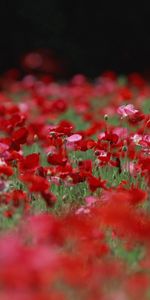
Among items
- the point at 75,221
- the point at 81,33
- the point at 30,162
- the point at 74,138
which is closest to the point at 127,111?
the point at 74,138

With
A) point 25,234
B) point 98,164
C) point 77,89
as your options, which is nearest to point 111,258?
point 25,234

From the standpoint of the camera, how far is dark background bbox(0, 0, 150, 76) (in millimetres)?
10781

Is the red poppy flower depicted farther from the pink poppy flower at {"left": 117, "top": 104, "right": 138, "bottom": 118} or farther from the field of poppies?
the pink poppy flower at {"left": 117, "top": 104, "right": 138, "bottom": 118}

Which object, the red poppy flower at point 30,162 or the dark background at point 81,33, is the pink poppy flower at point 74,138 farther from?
the dark background at point 81,33

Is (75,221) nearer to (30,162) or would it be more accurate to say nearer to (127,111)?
(30,162)

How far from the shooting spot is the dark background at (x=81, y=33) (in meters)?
10.8

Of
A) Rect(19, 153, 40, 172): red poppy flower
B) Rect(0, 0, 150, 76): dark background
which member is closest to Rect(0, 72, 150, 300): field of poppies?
Rect(19, 153, 40, 172): red poppy flower

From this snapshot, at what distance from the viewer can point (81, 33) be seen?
11.3 m

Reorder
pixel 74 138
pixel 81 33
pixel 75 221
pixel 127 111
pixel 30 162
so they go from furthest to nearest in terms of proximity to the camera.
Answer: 1. pixel 81 33
2. pixel 127 111
3. pixel 74 138
4. pixel 30 162
5. pixel 75 221

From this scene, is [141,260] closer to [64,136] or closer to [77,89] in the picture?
[64,136]

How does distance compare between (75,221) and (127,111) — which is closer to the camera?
(75,221)

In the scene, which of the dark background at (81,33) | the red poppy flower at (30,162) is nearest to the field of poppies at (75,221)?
the red poppy flower at (30,162)

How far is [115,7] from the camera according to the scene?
37.1 feet

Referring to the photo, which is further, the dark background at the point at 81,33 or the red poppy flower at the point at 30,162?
the dark background at the point at 81,33
